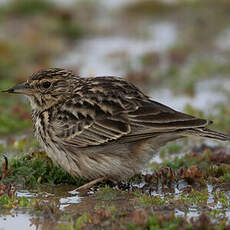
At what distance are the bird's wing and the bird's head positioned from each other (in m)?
0.33

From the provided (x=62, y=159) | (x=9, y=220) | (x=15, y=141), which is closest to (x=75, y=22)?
(x=15, y=141)

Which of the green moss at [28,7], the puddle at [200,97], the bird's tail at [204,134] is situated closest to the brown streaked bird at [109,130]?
the bird's tail at [204,134]

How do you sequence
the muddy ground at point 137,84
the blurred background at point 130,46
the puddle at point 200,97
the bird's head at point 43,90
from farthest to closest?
the blurred background at point 130,46 → the puddle at point 200,97 → the bird's head at point 43,90 → the muddy ground at point 137,84

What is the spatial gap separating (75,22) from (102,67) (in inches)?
147

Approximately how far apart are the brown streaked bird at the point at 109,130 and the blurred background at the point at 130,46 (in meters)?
2.73

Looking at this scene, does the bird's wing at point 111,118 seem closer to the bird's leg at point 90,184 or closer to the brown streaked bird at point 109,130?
the brown streaked bird at point 109,130

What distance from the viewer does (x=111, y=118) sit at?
798 centimetres

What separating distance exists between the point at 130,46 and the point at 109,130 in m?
9.08

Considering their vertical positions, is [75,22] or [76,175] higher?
[75,22]

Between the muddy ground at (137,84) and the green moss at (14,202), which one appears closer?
the muddy ground at (137,84)

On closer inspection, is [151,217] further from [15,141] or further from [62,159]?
[15,141]

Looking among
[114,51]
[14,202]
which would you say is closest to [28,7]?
[114,51]

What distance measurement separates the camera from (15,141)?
34.2ft

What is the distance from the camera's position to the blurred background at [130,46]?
1288 centimetres
